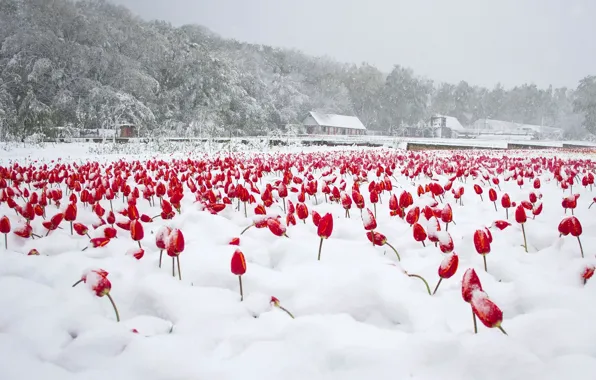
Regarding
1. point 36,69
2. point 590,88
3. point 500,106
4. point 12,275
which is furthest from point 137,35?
point 500,106

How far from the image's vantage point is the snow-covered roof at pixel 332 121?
62.7m

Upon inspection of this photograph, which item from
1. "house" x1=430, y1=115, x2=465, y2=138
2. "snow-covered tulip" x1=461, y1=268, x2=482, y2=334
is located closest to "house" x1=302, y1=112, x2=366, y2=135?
"house" x1=430, y1=115, x2=465, y2=138

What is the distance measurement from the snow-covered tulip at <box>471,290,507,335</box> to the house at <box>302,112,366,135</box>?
60.3 m

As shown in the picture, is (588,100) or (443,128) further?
(443,128)

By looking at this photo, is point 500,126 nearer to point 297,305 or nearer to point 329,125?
point 329,125

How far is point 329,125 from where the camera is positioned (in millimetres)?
63844

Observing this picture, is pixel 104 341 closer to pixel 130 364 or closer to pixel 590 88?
pixel 130 364

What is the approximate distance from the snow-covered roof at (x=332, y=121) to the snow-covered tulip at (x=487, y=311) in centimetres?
6155

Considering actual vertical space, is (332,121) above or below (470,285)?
above

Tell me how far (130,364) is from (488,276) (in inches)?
75.3

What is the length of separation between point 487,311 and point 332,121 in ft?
216

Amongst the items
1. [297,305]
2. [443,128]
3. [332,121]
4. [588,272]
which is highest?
[443,128]

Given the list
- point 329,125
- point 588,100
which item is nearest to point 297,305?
point 329,125

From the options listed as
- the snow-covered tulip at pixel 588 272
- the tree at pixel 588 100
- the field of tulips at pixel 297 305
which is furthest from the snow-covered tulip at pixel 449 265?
the tree at pixel 588 100
